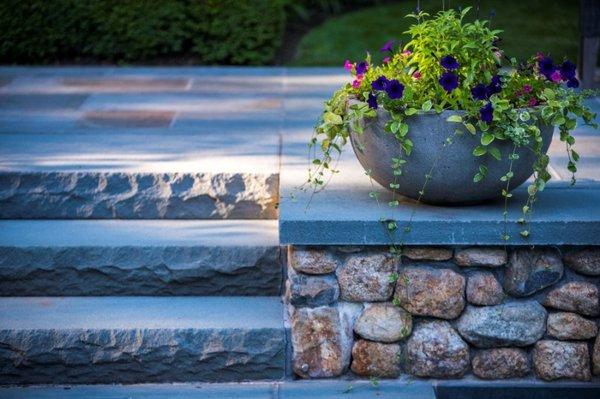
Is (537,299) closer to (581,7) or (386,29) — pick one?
(581,7)

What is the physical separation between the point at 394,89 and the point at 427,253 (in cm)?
61

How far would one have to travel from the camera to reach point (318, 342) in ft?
11.5

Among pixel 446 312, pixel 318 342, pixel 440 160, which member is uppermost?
pixel 440 160

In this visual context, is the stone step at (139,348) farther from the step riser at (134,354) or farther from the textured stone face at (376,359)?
the textured stone face at (376,359)

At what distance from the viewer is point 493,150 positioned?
131 inches

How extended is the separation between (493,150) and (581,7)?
3.12 metres

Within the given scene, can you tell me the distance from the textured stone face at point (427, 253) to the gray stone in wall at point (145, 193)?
836 mm

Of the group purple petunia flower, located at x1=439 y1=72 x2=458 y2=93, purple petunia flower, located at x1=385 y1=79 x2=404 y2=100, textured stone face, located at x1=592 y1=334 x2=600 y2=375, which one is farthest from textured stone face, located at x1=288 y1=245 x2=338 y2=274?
textured stone face, located at x1=592 y1=334 x2=600 y2=375

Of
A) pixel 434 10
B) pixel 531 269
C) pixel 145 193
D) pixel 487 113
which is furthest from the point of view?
pixel 434 10

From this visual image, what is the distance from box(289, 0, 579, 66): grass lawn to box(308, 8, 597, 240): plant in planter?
4009 mm

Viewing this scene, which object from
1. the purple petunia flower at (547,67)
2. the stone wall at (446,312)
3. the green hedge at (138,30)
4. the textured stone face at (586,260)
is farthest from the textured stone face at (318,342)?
the green hedge at (138,30)

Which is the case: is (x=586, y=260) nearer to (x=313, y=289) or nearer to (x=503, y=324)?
(x=503, y=324)

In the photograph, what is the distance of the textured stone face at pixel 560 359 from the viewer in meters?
3.52

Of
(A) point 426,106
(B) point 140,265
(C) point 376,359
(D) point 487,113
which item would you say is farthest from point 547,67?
(B) point 140,265
